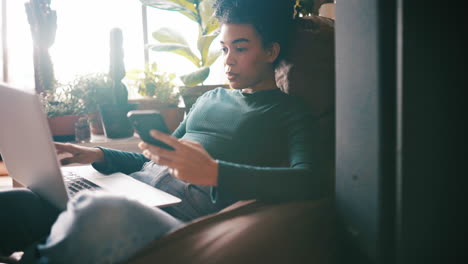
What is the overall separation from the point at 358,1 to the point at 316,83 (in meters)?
0.46

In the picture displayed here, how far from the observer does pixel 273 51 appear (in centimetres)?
130

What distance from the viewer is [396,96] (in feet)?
2.21

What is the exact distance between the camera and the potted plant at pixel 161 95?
2.00 metres

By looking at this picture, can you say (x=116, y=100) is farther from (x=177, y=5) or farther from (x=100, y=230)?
(x=100, y=230)

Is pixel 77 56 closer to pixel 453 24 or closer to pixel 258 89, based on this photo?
pixel 258 89

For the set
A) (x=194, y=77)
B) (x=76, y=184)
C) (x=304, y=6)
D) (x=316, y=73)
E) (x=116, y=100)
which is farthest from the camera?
(x=194, y=77)

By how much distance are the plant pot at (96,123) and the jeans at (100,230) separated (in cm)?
135

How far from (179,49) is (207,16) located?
229 millimetres

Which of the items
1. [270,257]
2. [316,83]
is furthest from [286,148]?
[270,257]

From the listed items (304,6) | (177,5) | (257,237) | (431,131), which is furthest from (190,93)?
(431,131)

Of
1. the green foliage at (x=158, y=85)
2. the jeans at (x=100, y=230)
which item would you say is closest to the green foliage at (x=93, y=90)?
the green foliage at (x=158, y=85)

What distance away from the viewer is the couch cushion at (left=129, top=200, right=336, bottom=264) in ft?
2.35

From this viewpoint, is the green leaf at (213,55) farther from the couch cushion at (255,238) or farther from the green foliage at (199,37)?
the couch cushion at (255,238)

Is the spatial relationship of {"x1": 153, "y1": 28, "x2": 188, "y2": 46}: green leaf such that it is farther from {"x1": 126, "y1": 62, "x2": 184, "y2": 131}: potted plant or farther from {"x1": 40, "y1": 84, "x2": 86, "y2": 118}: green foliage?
{"x1": 40, "y1": 84, "x2": 86, "y2": 118}: green foliage
